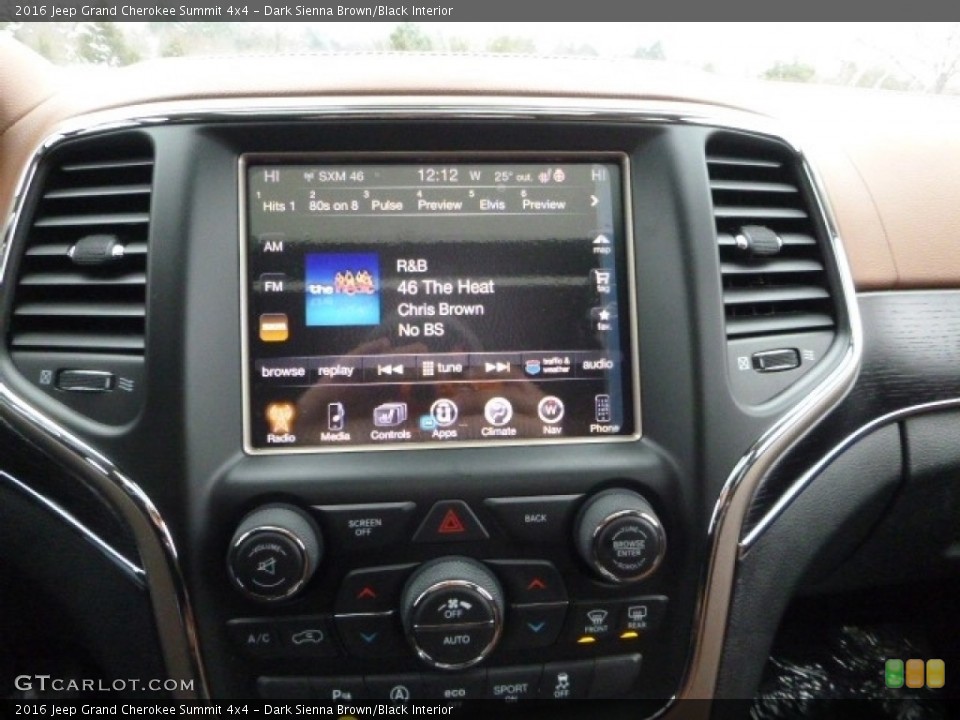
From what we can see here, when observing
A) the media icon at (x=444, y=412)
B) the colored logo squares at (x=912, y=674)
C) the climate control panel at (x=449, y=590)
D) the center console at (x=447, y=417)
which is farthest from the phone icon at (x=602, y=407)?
the colored logo squares at (x=912, y=674)

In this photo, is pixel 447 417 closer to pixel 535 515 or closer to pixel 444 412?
pixel 444 412

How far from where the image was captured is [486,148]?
1.38 meters

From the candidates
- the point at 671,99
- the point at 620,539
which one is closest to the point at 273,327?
the point at 620,539

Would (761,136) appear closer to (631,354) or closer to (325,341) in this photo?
(631,354)

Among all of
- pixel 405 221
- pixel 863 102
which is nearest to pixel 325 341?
pixel 405 221

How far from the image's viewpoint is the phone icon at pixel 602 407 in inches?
55.6

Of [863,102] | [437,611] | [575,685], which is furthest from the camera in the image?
[863,102]

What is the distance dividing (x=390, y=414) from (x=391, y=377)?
6cm

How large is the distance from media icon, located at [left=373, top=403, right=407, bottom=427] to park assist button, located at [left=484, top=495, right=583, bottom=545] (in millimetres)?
188

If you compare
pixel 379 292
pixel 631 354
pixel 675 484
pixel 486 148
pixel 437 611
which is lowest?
pixel 437 611

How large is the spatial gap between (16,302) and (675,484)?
1.10 metres

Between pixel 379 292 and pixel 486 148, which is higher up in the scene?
pixel 486 148

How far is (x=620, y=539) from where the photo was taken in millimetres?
1340

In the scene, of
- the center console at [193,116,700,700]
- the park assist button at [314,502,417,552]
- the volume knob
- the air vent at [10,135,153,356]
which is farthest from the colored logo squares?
the air vent at [10,135,153,356]
